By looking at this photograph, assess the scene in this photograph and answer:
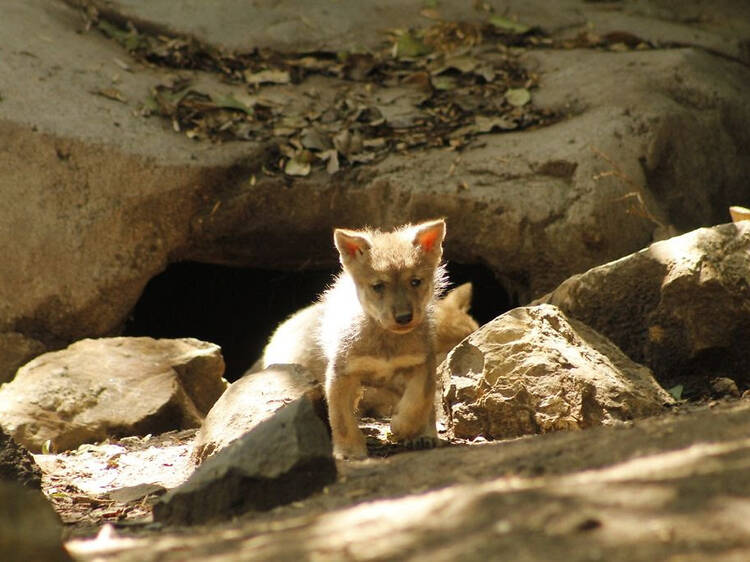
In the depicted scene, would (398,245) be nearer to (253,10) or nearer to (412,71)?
(412,71)

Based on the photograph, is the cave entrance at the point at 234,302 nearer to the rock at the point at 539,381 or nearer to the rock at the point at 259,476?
the rock at the point at 539,381

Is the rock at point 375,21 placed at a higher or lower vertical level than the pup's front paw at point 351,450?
higher

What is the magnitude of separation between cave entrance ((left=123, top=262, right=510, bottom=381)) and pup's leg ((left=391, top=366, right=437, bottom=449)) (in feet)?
14.7

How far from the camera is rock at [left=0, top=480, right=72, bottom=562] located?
3.03 meters

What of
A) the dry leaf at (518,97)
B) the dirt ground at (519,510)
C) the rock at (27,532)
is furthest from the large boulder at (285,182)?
the rock at (27,532)

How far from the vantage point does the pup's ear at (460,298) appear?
8.05 m

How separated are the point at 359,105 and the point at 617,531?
6.47 meters

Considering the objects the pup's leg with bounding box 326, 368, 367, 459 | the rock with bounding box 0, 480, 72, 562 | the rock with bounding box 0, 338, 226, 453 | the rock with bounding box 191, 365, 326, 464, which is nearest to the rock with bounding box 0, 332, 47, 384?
the rock with bounding box 0, 338, 226, 453

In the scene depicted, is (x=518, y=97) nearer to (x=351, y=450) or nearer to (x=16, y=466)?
(x=351, y=450)

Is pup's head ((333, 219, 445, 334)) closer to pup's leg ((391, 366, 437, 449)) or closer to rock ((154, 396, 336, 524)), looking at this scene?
pup's leg ((391, 366, 437, 449))

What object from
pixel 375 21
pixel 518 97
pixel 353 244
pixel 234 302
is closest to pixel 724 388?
pixel 353 244

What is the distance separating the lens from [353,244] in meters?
5.71

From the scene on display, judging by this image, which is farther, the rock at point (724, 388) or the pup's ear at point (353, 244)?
the pup's ear at point (353, 244)

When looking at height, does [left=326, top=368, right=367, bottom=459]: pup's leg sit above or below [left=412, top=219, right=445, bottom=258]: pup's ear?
below
